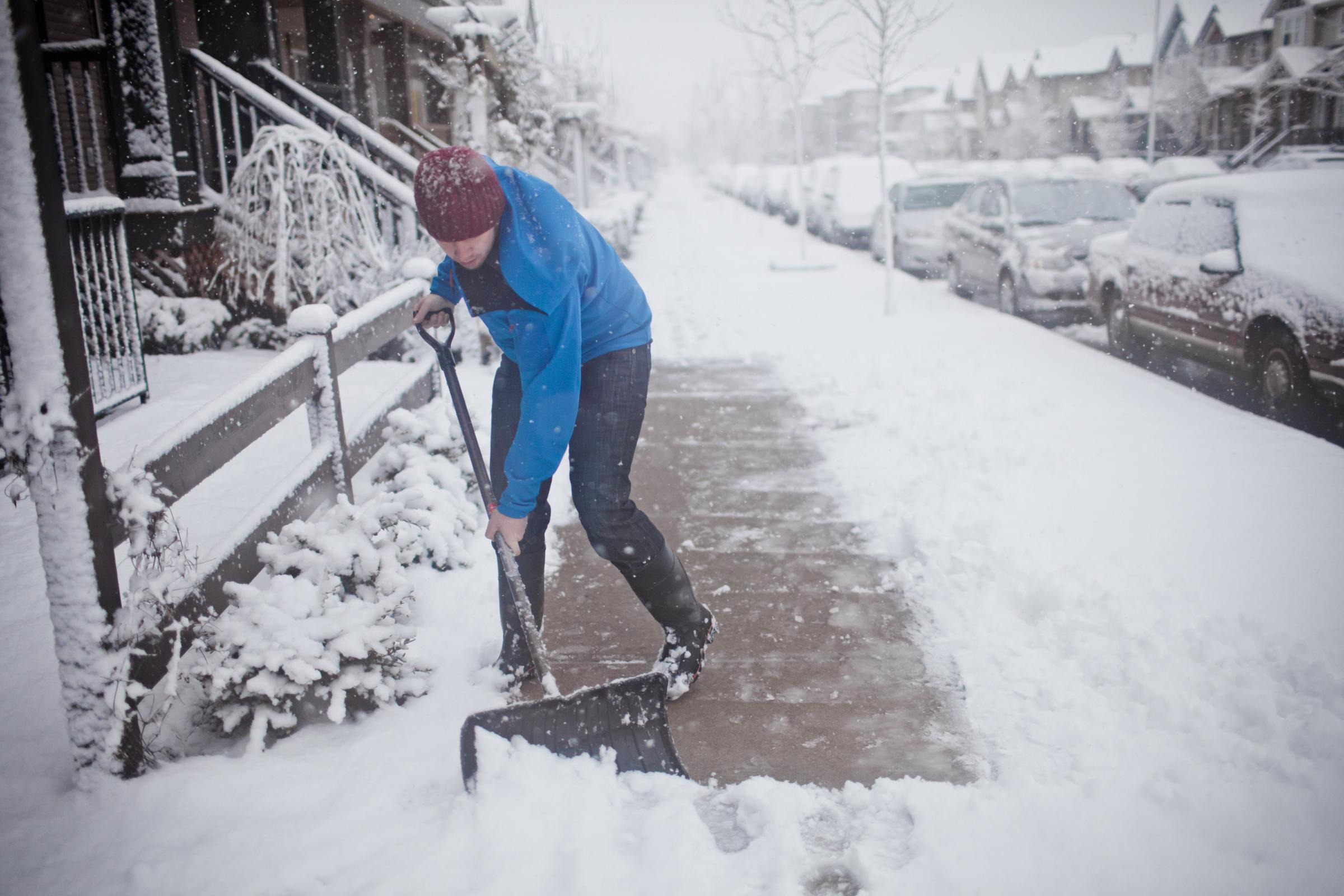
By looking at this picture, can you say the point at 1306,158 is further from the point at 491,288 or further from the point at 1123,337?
the point at 491,288

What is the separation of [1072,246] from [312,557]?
31.1 feet

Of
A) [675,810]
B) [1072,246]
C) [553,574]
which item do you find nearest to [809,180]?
[1072,246]

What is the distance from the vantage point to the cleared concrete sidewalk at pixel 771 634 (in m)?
2.78

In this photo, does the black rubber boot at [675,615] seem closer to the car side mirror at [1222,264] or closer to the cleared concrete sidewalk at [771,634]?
the cleared concrete sidewalk at [771,634]

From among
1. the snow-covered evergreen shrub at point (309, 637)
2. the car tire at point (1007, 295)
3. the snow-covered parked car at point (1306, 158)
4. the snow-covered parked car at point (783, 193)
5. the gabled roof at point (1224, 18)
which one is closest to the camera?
the snow-covered evergreen shrub at point (309, 637)

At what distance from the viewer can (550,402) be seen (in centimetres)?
237

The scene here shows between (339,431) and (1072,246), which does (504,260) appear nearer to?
(339,431)

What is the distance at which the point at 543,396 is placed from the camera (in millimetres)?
2367

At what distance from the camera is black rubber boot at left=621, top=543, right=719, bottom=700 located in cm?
291

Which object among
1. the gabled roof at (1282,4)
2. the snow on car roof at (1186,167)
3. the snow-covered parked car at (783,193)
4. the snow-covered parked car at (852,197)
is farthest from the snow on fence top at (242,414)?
the gabled roof at (1282,4)

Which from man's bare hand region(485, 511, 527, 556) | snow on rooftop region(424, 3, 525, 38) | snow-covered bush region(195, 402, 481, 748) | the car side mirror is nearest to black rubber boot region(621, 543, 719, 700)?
man's bare hand region(485, 511, 527, 556)

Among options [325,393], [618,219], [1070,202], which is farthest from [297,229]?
[1070,202]

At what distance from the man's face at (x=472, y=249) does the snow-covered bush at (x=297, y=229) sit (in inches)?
193

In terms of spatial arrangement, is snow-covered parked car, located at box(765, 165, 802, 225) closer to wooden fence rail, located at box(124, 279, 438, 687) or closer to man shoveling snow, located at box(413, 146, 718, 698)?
wooden fence rail, located at box(124, 279, 438, 687)
